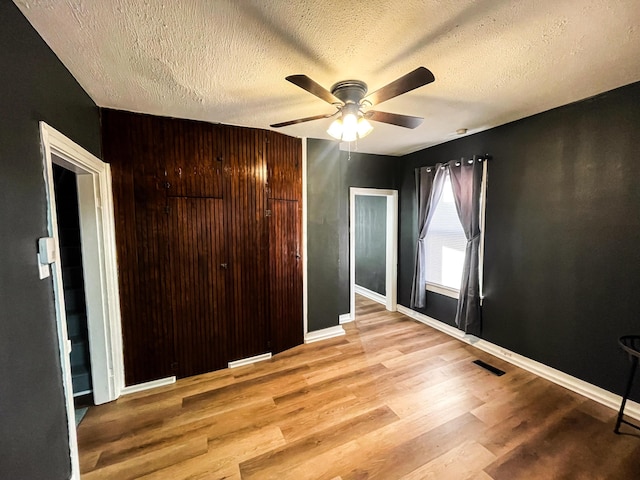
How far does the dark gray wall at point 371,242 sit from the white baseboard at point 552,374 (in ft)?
5.00

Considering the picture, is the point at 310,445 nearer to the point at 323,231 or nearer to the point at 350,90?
the point at 323,231

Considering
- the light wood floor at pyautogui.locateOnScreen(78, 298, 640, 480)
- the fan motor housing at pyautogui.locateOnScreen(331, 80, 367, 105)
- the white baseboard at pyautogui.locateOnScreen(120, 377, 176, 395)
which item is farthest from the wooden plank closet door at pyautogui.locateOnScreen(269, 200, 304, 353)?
the fan motor housing at pyautogui.locateOnScreen(331, 80, 367, 105)

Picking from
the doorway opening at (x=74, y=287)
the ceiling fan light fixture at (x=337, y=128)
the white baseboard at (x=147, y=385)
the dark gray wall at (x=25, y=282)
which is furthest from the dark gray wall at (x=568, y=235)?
the doorway opening at (x=74, y=287)

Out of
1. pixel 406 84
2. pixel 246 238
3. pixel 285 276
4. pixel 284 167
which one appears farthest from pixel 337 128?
pixel 285 276

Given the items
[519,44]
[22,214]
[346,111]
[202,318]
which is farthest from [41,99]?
[519,44]

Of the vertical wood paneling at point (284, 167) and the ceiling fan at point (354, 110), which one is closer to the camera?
the ceiling fan at point (354, 110)

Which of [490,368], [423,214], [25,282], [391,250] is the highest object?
[423,214]

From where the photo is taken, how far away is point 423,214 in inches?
145

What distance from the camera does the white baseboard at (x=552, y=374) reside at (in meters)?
2.05

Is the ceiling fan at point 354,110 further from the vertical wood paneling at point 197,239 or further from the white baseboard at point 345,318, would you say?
the white baseboard at point 345,318

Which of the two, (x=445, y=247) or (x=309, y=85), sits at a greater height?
(x=309, y=85)

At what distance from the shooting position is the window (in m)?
3.37

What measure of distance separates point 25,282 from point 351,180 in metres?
3.42

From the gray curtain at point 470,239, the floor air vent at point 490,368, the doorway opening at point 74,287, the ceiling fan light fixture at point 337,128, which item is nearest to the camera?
the ceiling fan light fixture at point 337,128
